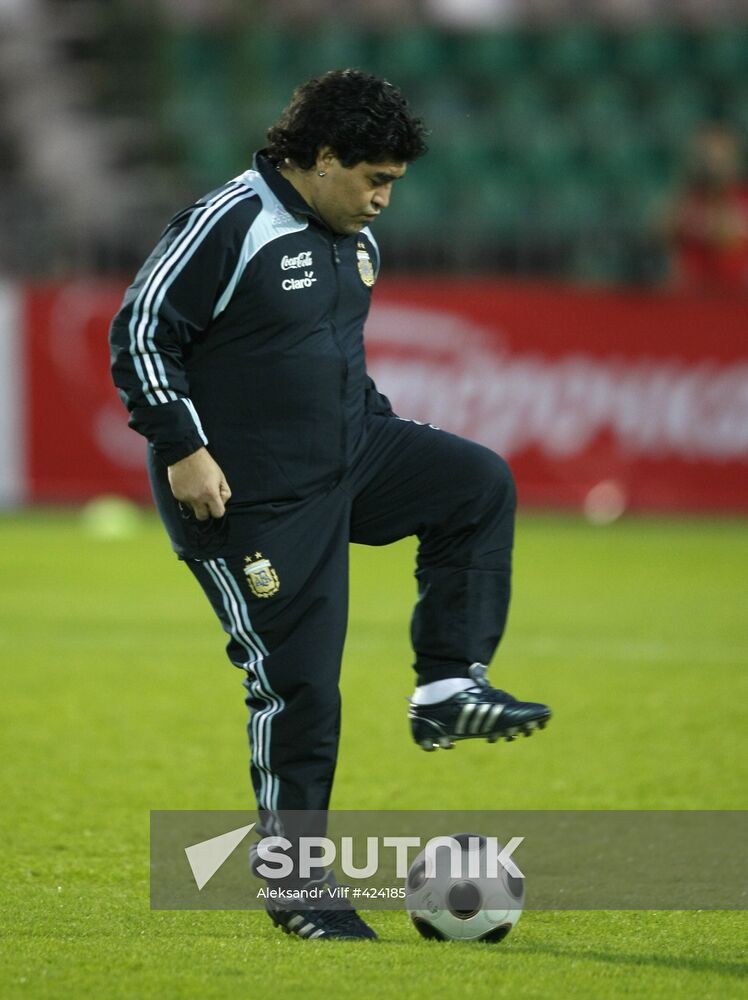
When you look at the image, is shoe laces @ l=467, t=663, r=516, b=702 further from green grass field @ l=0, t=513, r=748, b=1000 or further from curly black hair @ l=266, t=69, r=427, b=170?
curly black hair @ l=266, t=69, r=427, b=170

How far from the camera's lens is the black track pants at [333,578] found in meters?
4.14

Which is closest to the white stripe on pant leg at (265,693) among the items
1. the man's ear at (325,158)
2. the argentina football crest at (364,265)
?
the argentina football crest at (364,265)

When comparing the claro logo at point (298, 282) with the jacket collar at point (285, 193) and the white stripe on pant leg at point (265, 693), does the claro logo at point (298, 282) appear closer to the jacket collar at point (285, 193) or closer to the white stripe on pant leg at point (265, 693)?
the jacket collar at point (285, 193)

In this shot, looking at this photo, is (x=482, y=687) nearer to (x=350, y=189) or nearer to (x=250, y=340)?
(x=250, y=340)

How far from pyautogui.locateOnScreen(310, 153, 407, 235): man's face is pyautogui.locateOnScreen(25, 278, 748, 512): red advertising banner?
30.0 ft

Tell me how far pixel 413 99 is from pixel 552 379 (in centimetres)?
682

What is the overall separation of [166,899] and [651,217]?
38.2ft

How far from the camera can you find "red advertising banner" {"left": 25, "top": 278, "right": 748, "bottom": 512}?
44.0 ft

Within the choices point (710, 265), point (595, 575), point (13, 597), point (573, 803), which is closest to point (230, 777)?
point (573, 803)

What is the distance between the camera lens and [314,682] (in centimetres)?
413

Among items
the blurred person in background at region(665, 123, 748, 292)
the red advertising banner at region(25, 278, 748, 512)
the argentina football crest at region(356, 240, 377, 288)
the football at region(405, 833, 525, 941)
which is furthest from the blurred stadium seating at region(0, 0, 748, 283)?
the football at region(405, 833, 525, 941)

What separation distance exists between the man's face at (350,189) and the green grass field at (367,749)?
5.47 feet

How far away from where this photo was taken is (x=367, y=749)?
21.3 feet

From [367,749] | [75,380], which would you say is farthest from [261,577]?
[75,380]
